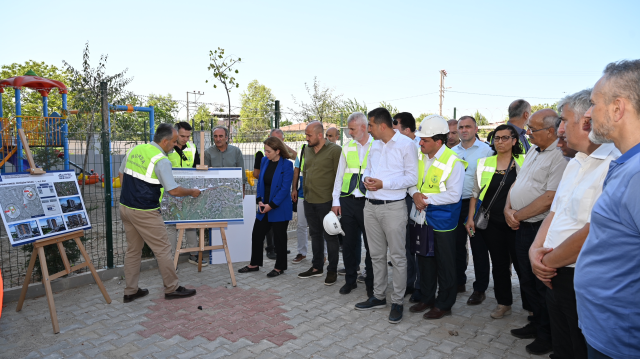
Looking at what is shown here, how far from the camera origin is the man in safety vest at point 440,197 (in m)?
4.23

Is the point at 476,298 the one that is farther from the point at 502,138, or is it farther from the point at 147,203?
the point at 147,203

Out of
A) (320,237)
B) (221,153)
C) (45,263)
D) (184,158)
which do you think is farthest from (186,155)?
(45,263)

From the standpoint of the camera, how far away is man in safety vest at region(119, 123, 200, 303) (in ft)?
15.3

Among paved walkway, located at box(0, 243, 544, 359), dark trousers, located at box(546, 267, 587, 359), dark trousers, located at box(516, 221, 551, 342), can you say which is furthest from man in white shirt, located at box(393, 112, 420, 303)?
dark trousers, located at box(546, 267, 587, 359)

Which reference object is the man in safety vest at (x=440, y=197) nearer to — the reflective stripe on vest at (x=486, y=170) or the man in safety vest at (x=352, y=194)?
the reflective stripe on vest at (x=486, y=170)

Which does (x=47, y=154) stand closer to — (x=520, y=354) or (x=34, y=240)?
(x=34, y=240)

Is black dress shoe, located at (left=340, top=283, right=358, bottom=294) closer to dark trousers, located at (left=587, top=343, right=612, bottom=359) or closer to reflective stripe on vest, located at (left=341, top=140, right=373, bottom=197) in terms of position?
reflective stripe on vest, located at (left=341, top=140, right=373, bottom=197)

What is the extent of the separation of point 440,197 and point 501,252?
859 mm

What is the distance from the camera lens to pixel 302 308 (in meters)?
4.67

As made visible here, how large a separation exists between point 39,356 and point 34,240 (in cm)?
122

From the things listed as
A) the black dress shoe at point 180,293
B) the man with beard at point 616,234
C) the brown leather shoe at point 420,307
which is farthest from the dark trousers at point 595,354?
the black dress shoe at point 180,293

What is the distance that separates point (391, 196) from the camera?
14.3 feet

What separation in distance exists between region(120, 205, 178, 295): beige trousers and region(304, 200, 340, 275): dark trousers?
1.93 metres

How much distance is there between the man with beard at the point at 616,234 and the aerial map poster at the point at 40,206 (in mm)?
4663
